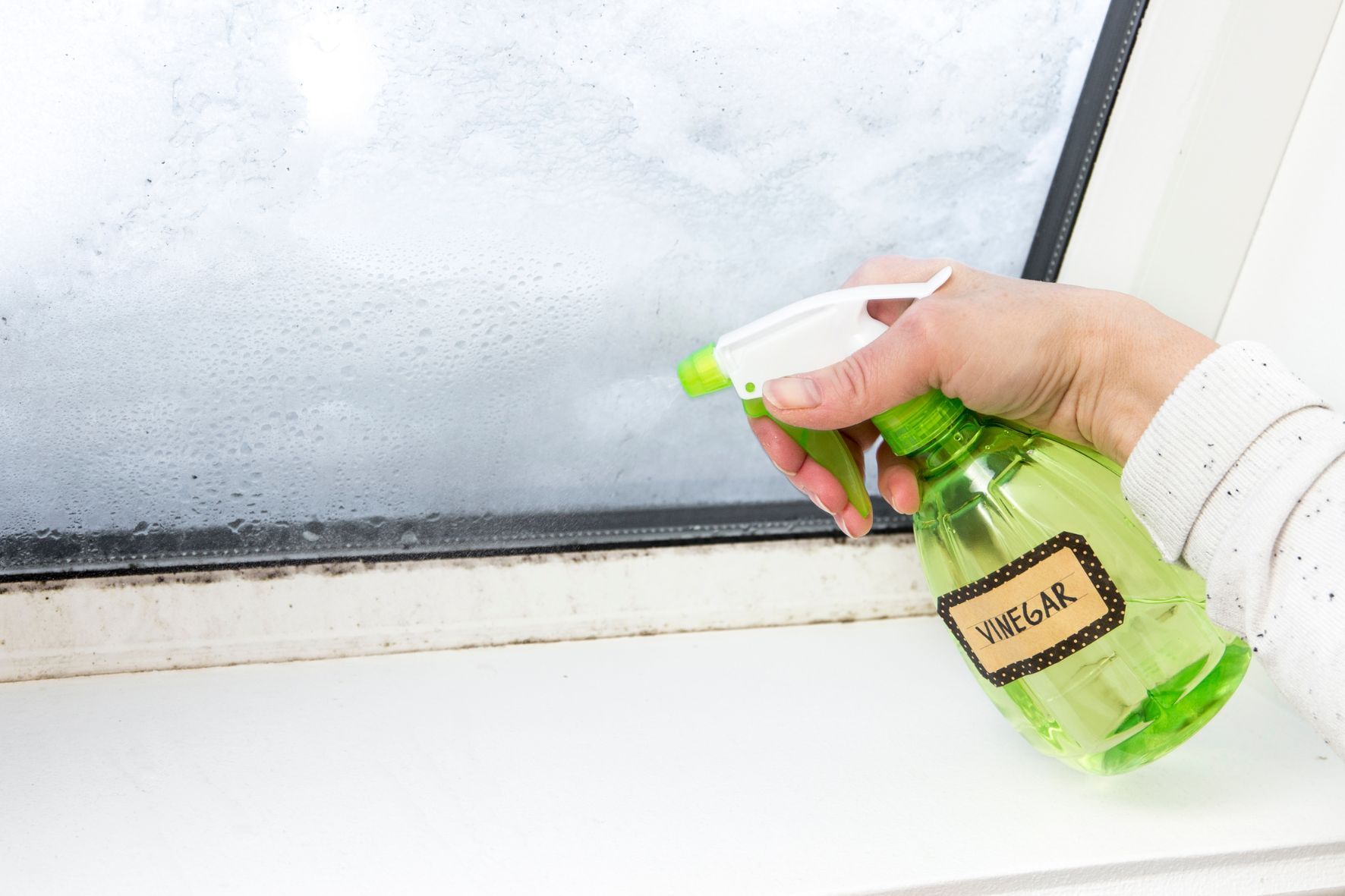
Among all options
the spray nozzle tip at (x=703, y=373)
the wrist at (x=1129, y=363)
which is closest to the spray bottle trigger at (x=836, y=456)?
the spray nozzle tip at (x=703, y=373)

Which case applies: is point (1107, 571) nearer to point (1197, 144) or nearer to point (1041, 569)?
point (1041, 569)

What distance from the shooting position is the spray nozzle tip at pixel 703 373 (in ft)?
1.92

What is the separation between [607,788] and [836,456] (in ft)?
0.85

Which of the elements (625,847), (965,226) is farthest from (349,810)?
(965,226)

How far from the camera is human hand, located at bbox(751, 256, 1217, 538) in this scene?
1.81ft

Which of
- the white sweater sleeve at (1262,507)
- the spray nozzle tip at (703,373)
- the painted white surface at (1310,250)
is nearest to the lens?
the white sweater sleeve at (1262,507)

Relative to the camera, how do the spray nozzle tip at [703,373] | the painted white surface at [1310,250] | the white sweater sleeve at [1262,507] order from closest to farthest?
the white sweater sleeve at [1262,507], the spray nozzle tip at [703,373], the painted white surface at [1310,250]

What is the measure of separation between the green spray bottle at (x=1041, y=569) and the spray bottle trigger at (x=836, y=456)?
6 centimetres

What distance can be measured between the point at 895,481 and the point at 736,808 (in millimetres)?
231

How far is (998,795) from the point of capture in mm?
660

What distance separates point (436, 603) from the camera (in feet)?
2.61

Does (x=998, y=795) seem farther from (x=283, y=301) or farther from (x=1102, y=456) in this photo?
(x=283, y=301)

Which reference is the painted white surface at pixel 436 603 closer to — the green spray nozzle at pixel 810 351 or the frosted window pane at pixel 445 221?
the frosted window pane at pixel 445 221

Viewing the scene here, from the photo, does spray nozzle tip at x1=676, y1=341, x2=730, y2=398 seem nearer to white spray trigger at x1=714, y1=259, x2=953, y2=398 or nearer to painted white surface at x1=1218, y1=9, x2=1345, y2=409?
white spray trigger at x1=714, y1=259, x2=953, y2=398
